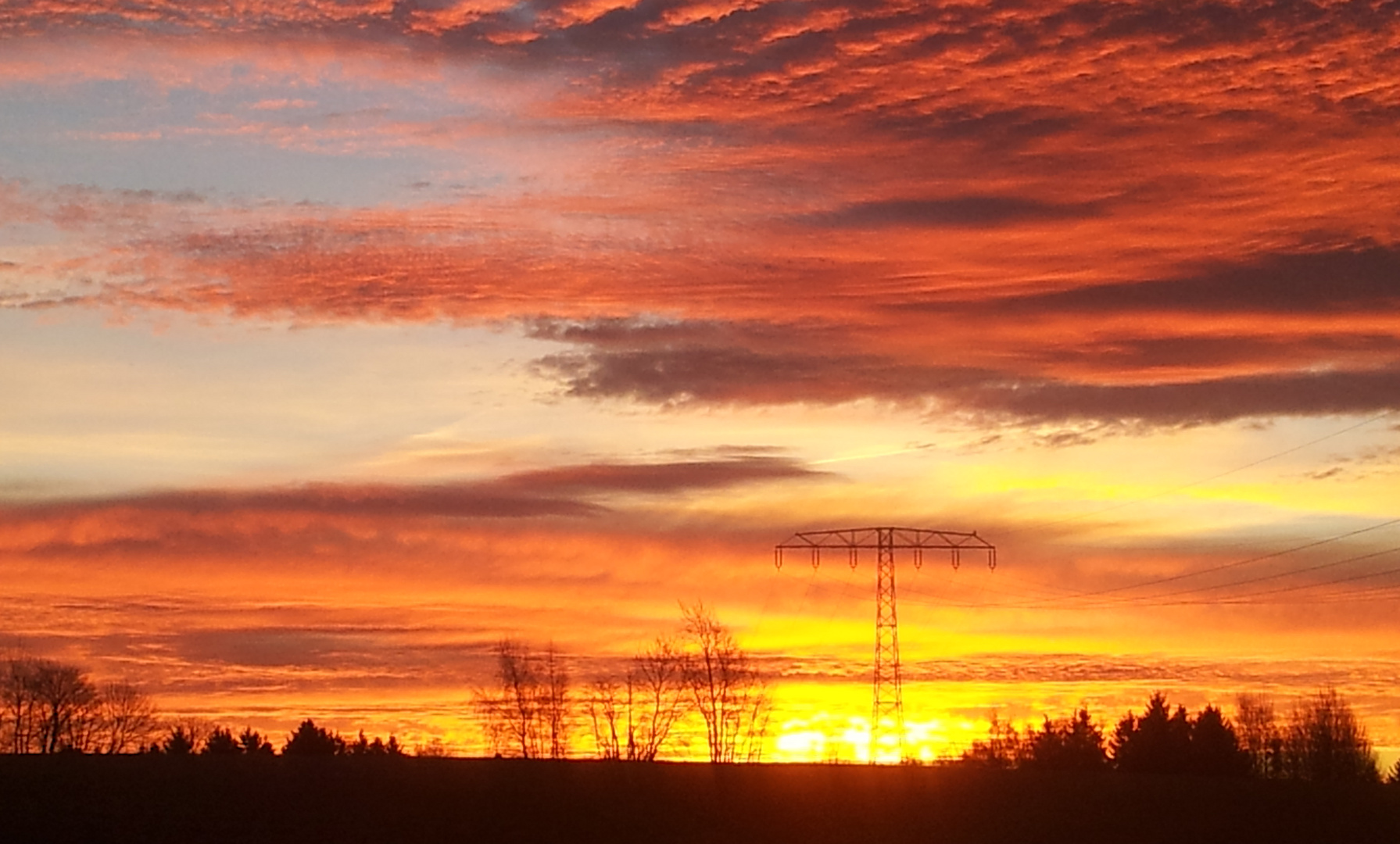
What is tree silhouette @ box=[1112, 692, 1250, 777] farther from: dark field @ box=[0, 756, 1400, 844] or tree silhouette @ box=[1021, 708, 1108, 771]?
dark field @ box=[0, 756, 1400, 844]

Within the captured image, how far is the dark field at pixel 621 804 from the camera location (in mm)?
58438

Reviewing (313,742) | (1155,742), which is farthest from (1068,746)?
(313,742)

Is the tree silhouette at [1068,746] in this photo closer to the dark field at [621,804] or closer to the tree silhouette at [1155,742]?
the tree silhouette at [1155,742]

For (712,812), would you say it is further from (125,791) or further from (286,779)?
(125,791)

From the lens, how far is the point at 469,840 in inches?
2359

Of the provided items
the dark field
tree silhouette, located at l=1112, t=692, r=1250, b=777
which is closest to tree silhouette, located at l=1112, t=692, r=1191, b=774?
tree silhouette, located at l=1112, t=692, r=1250, b=777

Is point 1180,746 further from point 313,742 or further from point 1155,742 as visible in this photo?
point 313,742

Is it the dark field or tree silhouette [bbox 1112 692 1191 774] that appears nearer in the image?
the dark field

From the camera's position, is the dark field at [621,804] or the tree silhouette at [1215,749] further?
the tree silhouette at [1215,749]

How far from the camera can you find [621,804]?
2598 inches

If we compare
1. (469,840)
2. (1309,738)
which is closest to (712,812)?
(469,840)

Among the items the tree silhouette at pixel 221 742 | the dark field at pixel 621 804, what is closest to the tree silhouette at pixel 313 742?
the tree silhouette at pixel 221 742

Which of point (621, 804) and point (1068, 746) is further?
point (1068, 746)

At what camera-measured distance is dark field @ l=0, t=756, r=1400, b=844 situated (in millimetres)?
58438
